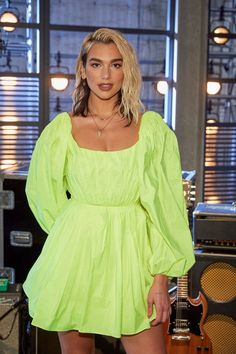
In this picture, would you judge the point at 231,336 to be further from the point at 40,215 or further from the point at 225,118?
the point at 225,118

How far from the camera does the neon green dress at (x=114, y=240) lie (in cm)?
177

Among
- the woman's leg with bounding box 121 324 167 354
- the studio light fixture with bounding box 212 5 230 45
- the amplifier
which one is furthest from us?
the studio light fixture with bounding box 212 5 230 45

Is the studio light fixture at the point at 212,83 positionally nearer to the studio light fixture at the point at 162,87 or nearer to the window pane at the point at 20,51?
the studio light fixture at the point at 162,87

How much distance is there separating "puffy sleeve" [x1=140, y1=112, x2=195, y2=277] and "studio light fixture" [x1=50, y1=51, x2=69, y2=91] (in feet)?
16.0

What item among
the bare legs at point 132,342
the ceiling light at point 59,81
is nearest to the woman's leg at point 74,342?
the bare legs at point 132,342

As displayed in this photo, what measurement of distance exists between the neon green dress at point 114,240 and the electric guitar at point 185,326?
3.53ft

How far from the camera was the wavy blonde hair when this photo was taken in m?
1.82

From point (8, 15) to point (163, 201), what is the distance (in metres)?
5.06

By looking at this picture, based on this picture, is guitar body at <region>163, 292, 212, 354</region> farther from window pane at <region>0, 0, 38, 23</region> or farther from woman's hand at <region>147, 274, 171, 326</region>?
window pane at <region>0, 0, 38, 23</region>

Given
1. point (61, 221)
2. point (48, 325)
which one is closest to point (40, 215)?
point (61, 221)

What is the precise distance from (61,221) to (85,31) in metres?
5.09

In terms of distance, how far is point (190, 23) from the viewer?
21.6 ft

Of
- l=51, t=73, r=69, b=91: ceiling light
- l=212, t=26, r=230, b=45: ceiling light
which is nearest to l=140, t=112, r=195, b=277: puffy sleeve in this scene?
l=51, t=73, r=69, b=91: ceiling light

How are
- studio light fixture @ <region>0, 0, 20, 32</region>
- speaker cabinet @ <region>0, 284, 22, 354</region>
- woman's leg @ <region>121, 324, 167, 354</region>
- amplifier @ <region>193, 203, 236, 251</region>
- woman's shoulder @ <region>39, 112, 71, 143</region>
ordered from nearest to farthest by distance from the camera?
woman's leg @ <region>121, 324, 167, 354</region> → woman's shoulder @ <region>39, 112, 71, 143</region> → speaker cabinet @ <region>0, 284, 22, 354</region> → amplifier @ <region>193, 203, 236, 251</region> → studio light fixture @ <region>0, 0, 20, 32</region>
